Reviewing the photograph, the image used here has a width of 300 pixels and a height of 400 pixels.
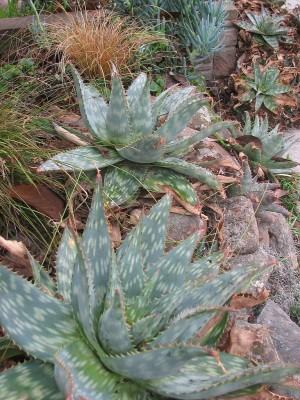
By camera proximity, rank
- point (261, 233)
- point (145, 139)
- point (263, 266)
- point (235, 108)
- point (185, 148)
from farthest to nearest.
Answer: point (235, 108) < point (261, 233) < point (185, 148) < point (145, 139) < point (263, 266)

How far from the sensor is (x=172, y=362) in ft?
4.63

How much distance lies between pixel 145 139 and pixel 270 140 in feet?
4.73

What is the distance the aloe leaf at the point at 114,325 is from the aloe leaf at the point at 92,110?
122 cm

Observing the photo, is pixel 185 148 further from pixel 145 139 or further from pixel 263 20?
pixel 263 20

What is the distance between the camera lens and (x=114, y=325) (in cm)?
149

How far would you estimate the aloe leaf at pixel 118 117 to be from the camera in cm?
258

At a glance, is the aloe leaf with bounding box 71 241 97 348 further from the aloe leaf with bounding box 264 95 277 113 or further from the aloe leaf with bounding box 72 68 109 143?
the aloe leaf with bounding box 264 95 277 113

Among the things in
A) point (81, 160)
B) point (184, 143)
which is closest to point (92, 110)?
point (81, 160)

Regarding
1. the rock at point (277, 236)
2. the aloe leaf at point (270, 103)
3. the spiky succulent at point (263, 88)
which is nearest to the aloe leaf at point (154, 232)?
the rock at point (277, 236)

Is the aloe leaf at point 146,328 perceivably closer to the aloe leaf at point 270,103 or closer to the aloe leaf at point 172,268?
the aloe leaf at point 172,268

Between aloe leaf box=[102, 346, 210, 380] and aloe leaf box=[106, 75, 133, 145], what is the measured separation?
4.38 ft

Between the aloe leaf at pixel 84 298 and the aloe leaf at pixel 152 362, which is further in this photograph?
the aloe leaf at pixel 84 298

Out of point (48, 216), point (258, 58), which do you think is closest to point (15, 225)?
point (48, 216)

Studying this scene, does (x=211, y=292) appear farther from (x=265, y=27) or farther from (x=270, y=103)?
(x=265, y=27)
